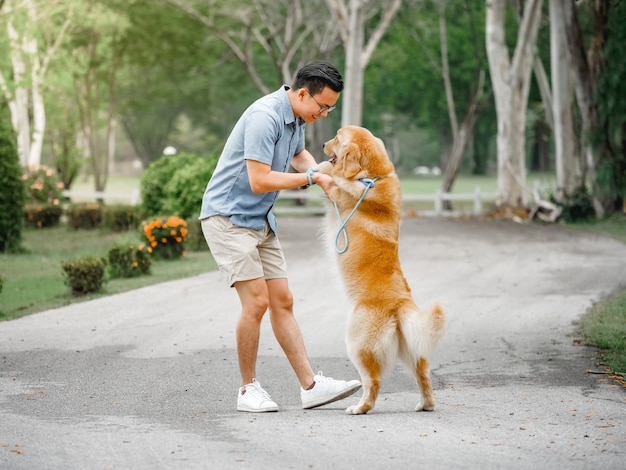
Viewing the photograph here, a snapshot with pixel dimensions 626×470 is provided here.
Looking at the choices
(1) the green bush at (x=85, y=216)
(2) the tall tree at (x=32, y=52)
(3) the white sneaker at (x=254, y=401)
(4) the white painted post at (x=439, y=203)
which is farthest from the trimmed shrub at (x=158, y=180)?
(3) the white sneaker at (x=254, y=401)

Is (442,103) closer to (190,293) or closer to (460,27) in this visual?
(460,27)

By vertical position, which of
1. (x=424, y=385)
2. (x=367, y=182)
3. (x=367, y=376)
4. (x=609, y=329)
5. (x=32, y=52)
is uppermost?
(x=32, y=52)

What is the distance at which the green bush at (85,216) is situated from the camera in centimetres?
2991

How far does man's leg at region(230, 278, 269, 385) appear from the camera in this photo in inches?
265

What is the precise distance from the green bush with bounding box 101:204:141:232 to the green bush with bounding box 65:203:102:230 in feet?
2.49

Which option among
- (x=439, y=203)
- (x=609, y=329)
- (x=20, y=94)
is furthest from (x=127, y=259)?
(x=20, y=94)

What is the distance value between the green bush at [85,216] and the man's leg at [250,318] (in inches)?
931

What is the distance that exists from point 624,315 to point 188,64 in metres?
47.6

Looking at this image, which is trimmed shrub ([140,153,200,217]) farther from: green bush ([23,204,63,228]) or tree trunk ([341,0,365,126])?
tree trunk ([341,0,365,126])

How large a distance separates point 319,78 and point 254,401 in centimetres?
219

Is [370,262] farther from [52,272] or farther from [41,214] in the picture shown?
[41,214]

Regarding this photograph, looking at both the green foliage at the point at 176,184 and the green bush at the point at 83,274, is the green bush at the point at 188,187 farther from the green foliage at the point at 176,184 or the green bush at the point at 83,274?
the green bush at the point at 83,274

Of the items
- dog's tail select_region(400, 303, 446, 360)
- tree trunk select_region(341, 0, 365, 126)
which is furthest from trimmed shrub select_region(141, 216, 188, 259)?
dog's tail select_region(400, 303, 446, 360)

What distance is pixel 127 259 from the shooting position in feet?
56.2
